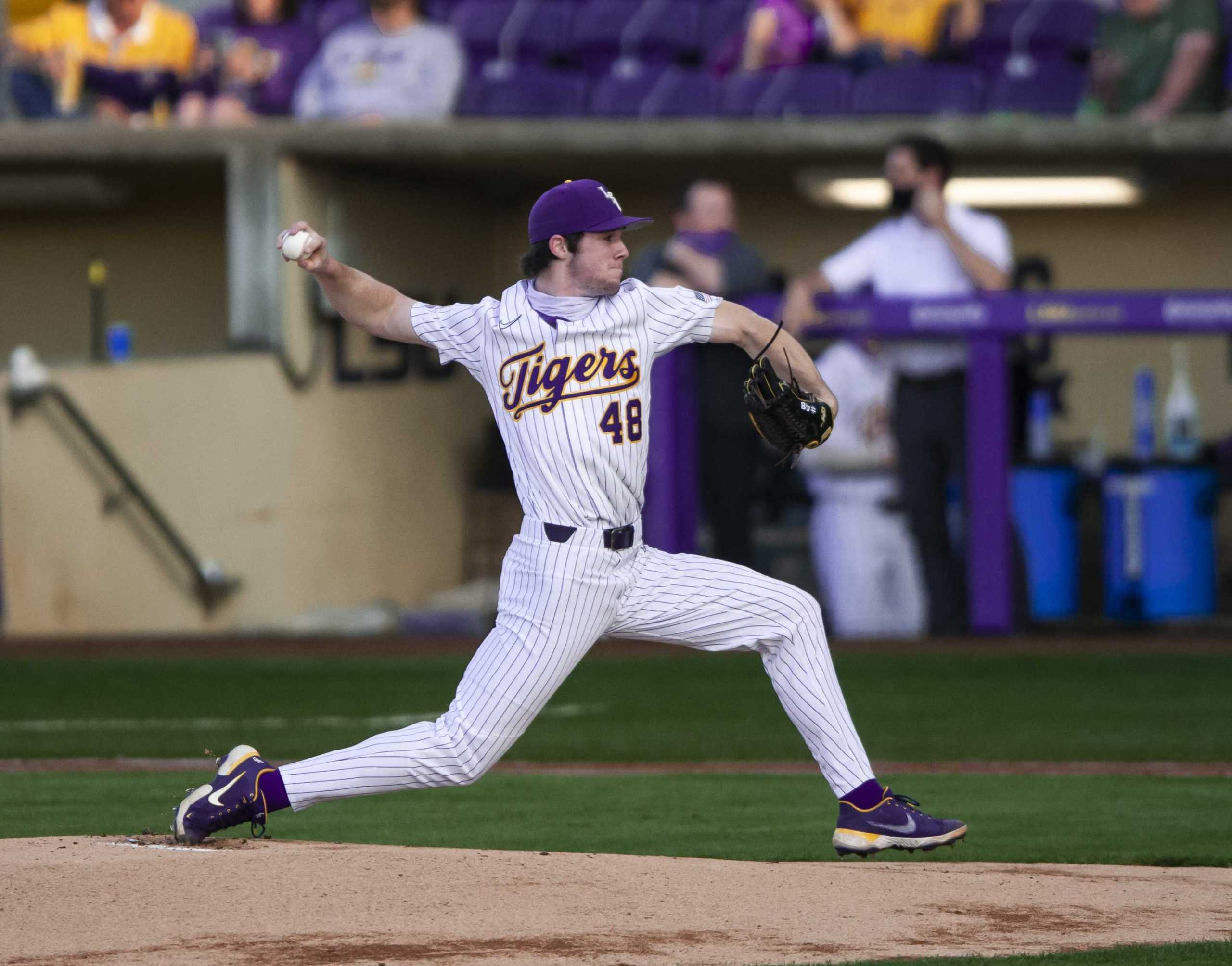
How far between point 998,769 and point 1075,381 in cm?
665

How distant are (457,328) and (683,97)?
7.72 m

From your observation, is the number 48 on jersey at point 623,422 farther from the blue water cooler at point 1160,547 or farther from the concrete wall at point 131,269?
the concrete wall at point 131,269

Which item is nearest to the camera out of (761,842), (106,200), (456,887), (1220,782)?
(456,887)

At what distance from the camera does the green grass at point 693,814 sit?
18.1 ft

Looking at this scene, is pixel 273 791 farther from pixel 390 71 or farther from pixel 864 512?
pixel 390 71

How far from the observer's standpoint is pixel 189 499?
11523mm

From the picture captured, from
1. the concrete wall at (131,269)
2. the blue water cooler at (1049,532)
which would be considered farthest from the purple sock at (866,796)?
the concrete wall at (131,269)

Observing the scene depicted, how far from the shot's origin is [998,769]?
706 cm

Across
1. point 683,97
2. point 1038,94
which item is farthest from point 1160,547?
point 683,97

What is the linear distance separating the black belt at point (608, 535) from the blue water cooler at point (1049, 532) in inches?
241

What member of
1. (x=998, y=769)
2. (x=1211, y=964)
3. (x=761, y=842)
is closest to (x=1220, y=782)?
(x=998, y=769)

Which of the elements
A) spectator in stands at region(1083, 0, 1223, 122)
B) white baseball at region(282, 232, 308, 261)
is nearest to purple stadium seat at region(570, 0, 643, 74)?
spectator in stands at region(1083, 0, 1223, 122)

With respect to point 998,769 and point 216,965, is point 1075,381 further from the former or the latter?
point 216,965

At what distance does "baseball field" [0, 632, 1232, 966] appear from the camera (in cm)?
415
